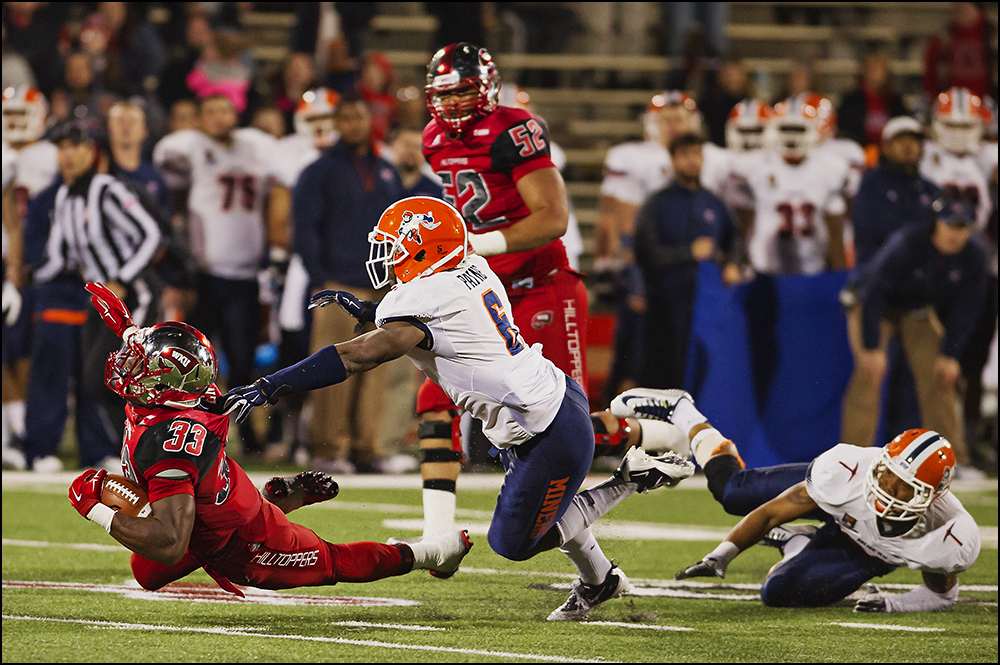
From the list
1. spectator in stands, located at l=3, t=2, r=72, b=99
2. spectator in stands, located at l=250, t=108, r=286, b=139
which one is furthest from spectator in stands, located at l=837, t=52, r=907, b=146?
spectator in stands, located at l=3, t=2, r=72, b=99

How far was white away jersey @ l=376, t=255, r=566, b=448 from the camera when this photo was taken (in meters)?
4.19

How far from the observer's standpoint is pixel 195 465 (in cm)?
415

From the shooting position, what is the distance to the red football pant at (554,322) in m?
5.28

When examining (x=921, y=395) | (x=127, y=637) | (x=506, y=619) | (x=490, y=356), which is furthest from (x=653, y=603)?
(x=921, y=395)

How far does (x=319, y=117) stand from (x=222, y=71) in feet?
7.67

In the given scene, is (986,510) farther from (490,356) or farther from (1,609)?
(1,609)

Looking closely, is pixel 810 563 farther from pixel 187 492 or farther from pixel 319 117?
pixel 319 117

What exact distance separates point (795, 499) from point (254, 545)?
1880 mm

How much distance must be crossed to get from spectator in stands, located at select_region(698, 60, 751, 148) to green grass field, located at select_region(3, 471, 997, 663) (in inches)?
252

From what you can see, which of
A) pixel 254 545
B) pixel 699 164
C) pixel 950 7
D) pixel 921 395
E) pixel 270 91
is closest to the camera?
pixel 254 545

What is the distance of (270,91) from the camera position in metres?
12.1

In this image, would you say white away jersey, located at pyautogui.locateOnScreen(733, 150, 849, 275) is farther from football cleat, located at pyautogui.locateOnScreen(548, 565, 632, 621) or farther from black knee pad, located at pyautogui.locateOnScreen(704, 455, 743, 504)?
football cleat, located at pyautogui.locateOnScreen(548, 565, 632, 621)

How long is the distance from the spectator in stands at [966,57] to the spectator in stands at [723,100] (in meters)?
1.59

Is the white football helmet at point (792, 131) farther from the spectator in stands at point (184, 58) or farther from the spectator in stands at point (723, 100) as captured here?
the spectator in stands at point (184, 58)
